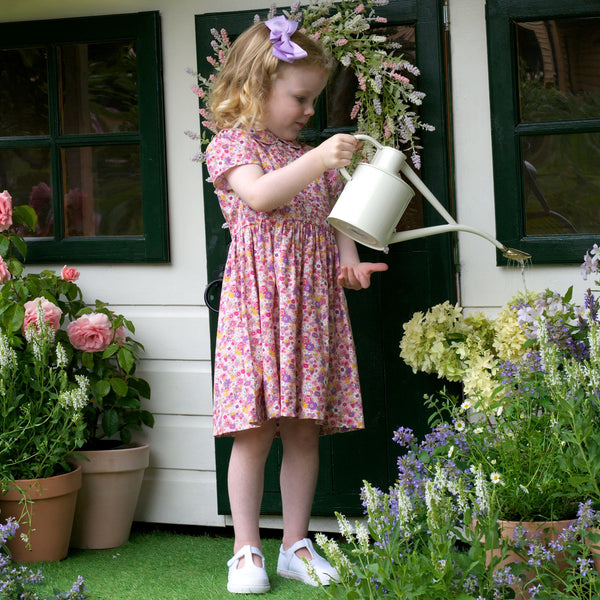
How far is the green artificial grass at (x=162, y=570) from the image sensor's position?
9.01 feet

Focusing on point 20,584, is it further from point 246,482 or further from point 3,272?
point 3,272

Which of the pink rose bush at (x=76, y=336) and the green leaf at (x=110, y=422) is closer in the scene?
the pink rose bush at (x=76, y=336)

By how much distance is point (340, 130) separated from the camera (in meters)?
3.20

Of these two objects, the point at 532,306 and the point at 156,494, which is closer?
the point at 532,306

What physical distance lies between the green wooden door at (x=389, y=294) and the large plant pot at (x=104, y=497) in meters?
0.50

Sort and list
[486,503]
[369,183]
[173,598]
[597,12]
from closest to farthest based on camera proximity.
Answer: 1. [486,503]
2. [369,183]
3. [173,598]
4. [597,12]

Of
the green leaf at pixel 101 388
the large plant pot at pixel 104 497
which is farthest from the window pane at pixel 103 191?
the large plant pot at pixel 104 497

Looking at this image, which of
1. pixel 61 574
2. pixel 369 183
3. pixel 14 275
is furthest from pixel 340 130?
pixel 61 574

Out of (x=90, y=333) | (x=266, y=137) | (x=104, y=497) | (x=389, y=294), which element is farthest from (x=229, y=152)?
(x=104, y=497)

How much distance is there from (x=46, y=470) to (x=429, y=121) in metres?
1.70

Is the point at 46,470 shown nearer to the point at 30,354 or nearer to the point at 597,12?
the point at 30,354

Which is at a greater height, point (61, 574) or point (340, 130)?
point (340, 130)

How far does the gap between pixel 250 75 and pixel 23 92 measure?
126 cm

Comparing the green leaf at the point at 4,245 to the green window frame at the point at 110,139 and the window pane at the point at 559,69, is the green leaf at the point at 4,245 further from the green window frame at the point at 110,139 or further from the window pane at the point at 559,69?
the window pane at the point at 559,69
